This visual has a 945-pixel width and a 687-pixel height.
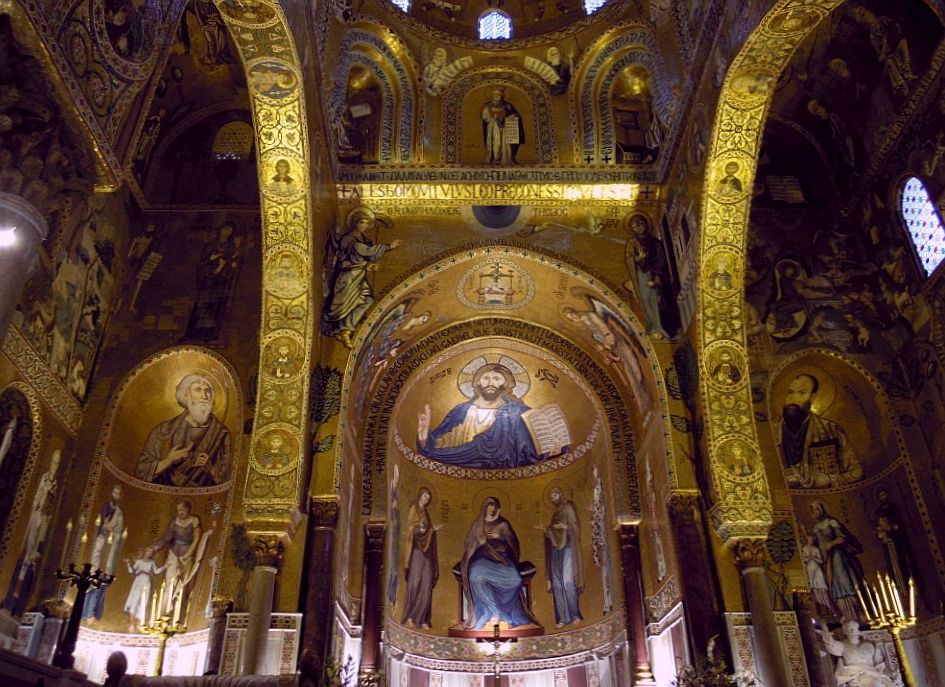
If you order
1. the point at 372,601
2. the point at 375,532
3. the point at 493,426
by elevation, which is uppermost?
the point at 493,426

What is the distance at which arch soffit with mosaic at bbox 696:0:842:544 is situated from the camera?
1015cm

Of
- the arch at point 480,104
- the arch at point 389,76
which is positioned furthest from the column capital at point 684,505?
the arch at point 389,76

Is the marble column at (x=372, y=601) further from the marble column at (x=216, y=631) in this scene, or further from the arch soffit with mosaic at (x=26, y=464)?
the arch soffit with mosaic at (x=26, y=464)

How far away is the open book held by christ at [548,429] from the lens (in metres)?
15.4

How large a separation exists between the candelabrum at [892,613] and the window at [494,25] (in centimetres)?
1153

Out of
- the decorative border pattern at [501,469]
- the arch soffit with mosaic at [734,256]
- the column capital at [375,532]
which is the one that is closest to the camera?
the arch soffit with mosaic at [734,256]

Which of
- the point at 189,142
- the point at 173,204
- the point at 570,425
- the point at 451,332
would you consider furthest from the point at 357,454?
the point at 189,142

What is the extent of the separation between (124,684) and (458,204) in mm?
9405

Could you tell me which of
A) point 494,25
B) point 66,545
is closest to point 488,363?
point 494,25

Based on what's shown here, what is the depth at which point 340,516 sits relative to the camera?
36.6ft

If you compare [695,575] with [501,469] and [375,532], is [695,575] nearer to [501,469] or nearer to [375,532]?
[375,532]

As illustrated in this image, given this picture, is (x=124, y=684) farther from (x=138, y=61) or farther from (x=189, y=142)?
(x=189, y=142)

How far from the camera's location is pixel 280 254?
11.5 m

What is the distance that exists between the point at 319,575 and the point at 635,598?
17.2ft
